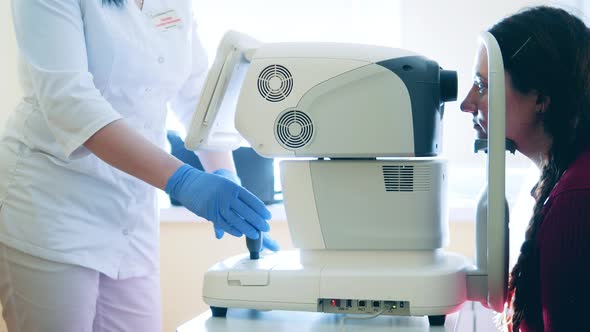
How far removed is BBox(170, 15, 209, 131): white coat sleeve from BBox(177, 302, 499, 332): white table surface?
0.73 m

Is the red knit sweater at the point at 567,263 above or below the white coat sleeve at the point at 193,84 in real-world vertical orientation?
below

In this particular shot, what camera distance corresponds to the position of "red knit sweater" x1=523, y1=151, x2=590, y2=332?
3.27ft

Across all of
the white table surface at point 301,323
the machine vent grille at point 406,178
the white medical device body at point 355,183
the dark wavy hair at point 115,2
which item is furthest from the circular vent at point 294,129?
the dark wavy hair at point 115,2

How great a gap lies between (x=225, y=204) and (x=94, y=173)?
0.43 meters

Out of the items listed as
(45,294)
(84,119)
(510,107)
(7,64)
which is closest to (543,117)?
(510,107)

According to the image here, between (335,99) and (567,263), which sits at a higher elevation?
(335,99)

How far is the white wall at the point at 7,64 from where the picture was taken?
2693 mm

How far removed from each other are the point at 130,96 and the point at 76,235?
0.33 meters

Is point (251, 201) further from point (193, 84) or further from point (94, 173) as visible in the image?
point (193, 84)

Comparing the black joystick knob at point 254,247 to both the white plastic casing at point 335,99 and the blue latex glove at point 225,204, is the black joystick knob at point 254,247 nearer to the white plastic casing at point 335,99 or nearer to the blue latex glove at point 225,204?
the blue latex glove at point 225,204

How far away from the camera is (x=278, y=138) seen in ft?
3.49

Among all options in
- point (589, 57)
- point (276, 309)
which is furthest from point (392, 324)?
point (589, 57)

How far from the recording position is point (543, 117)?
1231 mm

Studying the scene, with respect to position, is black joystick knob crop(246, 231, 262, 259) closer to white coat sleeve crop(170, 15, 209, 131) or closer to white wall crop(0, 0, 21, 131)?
white coat sleeve crop(170, 15, 209, 131)
